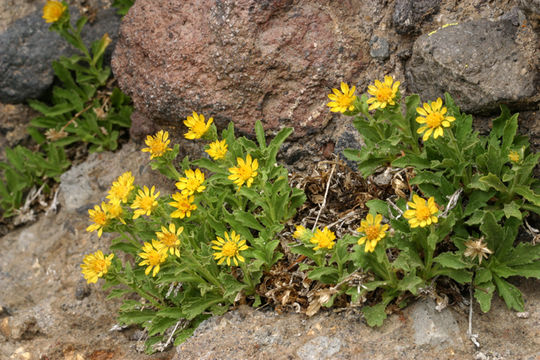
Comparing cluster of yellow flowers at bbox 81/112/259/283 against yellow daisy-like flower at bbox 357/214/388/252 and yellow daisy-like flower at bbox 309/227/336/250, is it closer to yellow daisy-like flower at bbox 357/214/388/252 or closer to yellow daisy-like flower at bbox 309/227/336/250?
yellow daisy-like flower at bbox 309/227/336/250

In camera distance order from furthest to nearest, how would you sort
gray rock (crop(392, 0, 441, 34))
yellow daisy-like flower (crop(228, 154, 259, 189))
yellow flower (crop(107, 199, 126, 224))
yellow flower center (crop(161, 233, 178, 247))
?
gray rock (crop(392, 0, 441, 34)) < yellow flower (crop(107, 199, 126, 224)) < yellow daisy-like flower (crop(228, 154, 259, 189)) < yellow flower center (crop(161, 233, 178, 247))

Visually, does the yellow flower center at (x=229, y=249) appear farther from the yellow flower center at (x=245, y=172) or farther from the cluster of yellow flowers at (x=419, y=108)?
the cluster of yellow flowers at (x=419, y=108)

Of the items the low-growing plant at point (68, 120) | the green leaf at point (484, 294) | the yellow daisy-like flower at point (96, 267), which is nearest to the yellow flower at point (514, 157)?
the green leaf at point (484, 294)

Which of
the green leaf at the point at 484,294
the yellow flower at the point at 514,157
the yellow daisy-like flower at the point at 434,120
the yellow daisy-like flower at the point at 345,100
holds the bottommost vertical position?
the green leaf at the point at 484,294

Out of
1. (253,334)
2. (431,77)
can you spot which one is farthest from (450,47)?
(253,334)

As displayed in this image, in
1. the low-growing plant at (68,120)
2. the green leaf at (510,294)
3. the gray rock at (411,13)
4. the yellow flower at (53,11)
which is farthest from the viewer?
the low-growing plant at (68,120)

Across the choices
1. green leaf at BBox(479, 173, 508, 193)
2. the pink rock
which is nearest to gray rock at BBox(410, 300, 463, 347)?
green leaf at BBox(479, 173, 508, 193)

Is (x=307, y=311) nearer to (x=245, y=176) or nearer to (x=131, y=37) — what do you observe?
(x=245, y=176)
